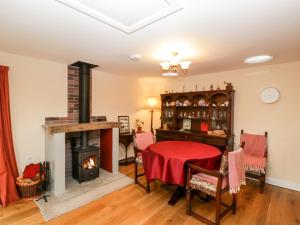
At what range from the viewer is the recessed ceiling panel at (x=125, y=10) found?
56.2 inches

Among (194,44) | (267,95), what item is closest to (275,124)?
(267,95)

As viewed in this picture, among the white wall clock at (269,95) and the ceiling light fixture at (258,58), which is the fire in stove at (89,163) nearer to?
the ceiling light fixture at (258,58)

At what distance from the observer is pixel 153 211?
242cm

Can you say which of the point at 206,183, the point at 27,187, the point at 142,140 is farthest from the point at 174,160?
the point at 27,187

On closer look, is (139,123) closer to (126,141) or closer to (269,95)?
(126,141)

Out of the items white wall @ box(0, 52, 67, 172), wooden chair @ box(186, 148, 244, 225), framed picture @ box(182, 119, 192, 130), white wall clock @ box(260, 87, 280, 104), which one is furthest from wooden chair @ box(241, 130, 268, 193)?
white wall @ box(0, 52, 67, 172)

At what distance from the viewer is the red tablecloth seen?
236 centimetres

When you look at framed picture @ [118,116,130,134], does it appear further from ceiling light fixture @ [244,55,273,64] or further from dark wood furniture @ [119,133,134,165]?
ceiling light fixture @ [244,55,273,64]

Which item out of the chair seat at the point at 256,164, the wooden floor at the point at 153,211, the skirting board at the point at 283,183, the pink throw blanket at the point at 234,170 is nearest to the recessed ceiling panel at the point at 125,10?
the pink throw blanket at the point at 234,170

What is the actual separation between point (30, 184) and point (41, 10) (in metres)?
2.43

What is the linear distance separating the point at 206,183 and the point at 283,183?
6.85 feet

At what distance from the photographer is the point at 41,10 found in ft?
5.08

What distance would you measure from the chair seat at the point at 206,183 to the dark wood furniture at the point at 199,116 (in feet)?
4.16

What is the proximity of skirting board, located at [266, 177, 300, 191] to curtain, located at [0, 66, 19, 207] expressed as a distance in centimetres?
442
